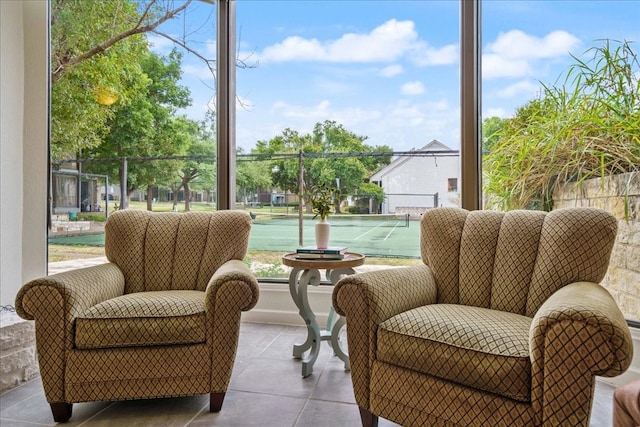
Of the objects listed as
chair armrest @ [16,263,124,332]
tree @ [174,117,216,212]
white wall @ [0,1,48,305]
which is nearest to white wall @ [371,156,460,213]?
A: tree @ [174,117,216,212]

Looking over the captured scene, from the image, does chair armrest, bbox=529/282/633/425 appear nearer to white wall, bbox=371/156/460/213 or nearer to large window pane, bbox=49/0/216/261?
white wall, bbox=371/156/460/213

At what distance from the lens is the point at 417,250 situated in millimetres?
2898

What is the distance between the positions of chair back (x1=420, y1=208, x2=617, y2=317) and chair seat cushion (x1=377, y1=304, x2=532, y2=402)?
0.19 meters

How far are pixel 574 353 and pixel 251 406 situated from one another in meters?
1.32

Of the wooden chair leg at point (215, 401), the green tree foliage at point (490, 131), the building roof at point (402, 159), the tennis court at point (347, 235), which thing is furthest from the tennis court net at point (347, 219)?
the wooden chair leg at point (215, 401)

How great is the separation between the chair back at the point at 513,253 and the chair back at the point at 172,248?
1079 mm

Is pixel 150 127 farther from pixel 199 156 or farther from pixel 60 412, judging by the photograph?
pixel 60 412

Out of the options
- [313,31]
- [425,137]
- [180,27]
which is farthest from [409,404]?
[180,27]

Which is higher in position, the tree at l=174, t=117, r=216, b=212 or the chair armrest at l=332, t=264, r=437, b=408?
the tree at l=174, t=117, r=216, b=212

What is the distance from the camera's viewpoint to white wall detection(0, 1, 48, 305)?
2383 mm

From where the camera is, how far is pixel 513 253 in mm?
1815

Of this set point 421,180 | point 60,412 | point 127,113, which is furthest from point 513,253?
point 127,113

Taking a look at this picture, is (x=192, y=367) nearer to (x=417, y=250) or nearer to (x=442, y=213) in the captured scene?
(x=442, y=213)

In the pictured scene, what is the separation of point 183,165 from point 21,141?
1001 millimetres
